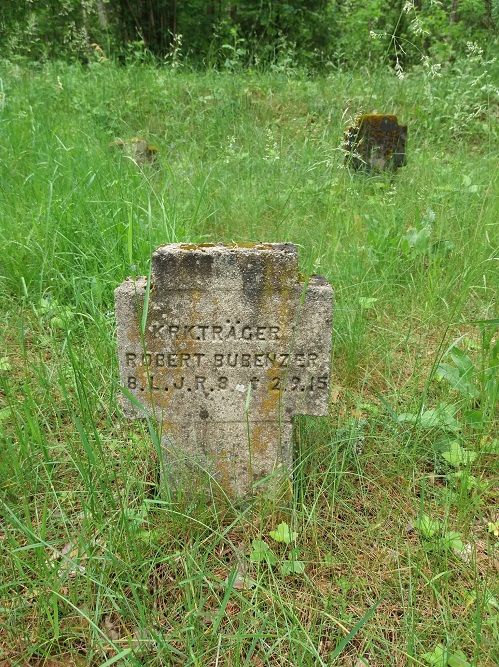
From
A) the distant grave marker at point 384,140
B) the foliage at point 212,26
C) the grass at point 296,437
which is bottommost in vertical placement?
the grass at point 296,437

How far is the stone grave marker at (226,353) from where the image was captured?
1.63 meters

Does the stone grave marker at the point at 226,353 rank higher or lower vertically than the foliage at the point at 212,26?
lower

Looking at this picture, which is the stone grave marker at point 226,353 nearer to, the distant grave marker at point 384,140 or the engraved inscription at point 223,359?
the engraved inscription at point 223,359

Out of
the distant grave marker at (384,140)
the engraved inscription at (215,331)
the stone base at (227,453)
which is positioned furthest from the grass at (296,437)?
the engraved inscription at (215,331)

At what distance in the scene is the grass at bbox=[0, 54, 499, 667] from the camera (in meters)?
1.44

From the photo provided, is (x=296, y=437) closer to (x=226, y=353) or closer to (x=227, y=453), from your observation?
(x=227, y=453)

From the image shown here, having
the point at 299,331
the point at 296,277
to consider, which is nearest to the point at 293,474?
the point at 299,331

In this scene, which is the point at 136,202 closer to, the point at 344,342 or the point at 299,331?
the point at 344,342

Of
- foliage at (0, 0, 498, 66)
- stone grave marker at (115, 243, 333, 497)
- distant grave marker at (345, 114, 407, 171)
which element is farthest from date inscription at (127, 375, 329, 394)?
foliage at (0, 0, 498, 66)

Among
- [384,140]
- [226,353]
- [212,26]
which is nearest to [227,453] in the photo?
[226,353]

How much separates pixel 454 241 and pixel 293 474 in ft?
6.90

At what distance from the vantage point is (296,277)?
1635 millimetres

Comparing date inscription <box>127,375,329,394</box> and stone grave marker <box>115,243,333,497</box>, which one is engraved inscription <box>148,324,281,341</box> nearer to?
stone grave marker <box>115,243,333,497</box>

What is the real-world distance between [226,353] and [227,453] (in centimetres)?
39
